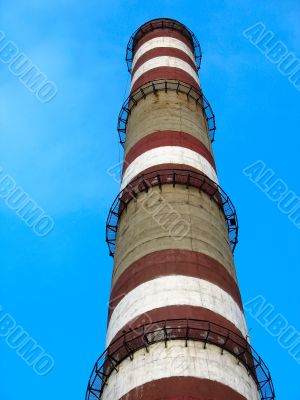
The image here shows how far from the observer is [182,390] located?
13.9 metres

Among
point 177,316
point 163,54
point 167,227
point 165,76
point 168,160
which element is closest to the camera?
point 177,316

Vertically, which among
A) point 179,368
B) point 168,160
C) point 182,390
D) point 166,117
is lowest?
point 182,390

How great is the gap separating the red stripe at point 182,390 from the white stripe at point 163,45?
2234 cm

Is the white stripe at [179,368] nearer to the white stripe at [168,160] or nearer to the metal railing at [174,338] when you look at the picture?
the metal railing at [174,338]

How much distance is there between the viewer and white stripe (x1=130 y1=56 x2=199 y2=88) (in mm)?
30594

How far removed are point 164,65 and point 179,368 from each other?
19388 millimetres

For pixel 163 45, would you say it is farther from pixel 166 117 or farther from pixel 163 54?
pixel 166 117

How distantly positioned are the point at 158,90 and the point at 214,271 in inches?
496

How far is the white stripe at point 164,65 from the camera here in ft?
100

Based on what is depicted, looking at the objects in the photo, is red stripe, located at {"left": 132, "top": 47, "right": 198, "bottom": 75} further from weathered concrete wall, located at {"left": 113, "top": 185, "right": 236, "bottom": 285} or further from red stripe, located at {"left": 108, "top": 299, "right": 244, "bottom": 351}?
red stripe, located at {"left": 108, "top": 299, "right": 244, "bottom": 351}

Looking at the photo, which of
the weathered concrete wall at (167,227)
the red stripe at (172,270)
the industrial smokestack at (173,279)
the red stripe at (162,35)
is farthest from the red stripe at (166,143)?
the red stripe at (162,35)

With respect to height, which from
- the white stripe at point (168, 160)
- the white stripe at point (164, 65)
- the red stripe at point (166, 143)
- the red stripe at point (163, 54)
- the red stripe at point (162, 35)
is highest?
the red stripe at point (162, 35)

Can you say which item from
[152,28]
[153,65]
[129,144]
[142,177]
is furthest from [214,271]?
[152,28]

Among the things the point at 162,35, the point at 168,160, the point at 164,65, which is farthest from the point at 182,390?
the point at 162,35
